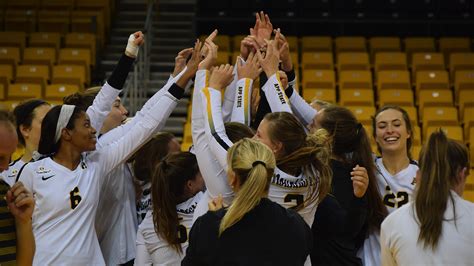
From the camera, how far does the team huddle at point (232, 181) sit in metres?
3.54

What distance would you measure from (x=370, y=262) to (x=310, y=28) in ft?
37.3

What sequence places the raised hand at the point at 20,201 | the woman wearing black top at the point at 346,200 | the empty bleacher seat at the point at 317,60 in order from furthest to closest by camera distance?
the empty bleacher seat at the point at 317,60, the woman wearing black top at the point at 346,200, the raised hand at the point at 20,201

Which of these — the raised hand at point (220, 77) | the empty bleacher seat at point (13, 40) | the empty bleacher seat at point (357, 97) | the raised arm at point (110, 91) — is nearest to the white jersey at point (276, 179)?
the raised hand at point (220, 77)

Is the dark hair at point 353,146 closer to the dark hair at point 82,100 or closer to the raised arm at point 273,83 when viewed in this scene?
the raised arm at point 273,83

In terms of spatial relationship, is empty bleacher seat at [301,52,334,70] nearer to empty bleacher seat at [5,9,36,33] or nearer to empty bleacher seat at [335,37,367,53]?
empty bleacher seat at [335,37,367,53]

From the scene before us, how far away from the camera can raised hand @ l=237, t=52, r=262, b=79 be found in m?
4.69

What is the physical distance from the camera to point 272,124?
→ 163 inches

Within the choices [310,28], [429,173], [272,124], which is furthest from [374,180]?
[310,28]

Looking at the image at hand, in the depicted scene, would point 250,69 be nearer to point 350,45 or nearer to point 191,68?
point 191,68

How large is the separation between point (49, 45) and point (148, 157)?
8721 mm

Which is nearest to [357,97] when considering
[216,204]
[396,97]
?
[396,97]

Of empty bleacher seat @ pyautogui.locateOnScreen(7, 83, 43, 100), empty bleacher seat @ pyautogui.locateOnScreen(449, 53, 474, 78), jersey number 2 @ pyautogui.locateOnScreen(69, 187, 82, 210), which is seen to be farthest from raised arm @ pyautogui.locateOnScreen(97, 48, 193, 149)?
empty bleacher seat @ pyautogui.locateOnScreen(449, 53, 474, 78)

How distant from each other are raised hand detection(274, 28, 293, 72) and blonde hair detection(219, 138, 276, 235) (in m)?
1.35

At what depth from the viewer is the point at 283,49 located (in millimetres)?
4965
